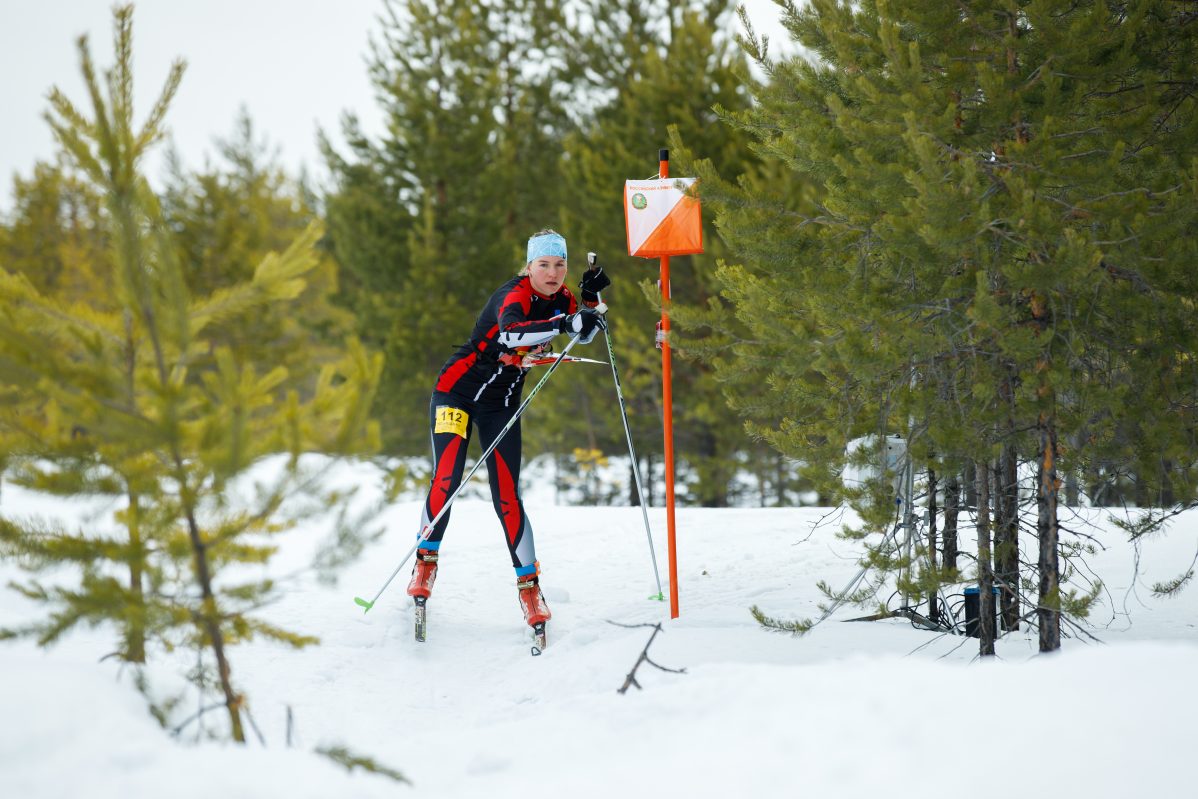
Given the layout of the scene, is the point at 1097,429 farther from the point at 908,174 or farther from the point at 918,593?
the point at 908,174

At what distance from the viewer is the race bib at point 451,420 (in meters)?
5.65

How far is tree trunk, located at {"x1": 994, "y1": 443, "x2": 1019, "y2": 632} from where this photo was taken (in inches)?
172

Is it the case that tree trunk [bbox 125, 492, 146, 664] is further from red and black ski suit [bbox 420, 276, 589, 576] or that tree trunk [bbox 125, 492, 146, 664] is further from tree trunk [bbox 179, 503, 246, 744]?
red and black ski suit [bbox 420, 276, 589, 576]

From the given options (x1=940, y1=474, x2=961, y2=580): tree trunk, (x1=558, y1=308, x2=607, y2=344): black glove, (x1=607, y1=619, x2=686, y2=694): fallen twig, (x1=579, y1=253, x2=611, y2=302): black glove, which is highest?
(x1=579, y1=253, x2=611, y2=302): black glove

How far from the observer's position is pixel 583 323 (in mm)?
5289

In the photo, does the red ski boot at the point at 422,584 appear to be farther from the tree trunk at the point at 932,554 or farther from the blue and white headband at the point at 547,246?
the tree trunk at the point at 932,554

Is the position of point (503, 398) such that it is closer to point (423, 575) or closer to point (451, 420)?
point (451, 420)

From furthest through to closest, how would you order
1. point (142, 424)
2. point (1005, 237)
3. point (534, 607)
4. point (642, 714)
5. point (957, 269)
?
point (534, 607), point (957, 269), point (1005, 237), point (642, 714), point (142, 424)

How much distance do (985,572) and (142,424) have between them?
12.0 ft

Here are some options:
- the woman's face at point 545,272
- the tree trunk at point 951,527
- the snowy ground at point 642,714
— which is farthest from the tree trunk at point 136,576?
the tree trunk at point 951,527

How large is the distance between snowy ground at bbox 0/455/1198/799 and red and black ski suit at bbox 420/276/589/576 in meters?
0.78

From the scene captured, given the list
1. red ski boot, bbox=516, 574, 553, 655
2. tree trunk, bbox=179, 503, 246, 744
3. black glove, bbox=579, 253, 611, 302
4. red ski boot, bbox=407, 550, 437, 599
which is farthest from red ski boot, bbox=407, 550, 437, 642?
tree trunk, bbox=179, 503, 246, 744

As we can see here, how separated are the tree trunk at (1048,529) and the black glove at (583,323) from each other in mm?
2379

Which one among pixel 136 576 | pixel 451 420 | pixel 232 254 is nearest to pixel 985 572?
pixel 451 420
